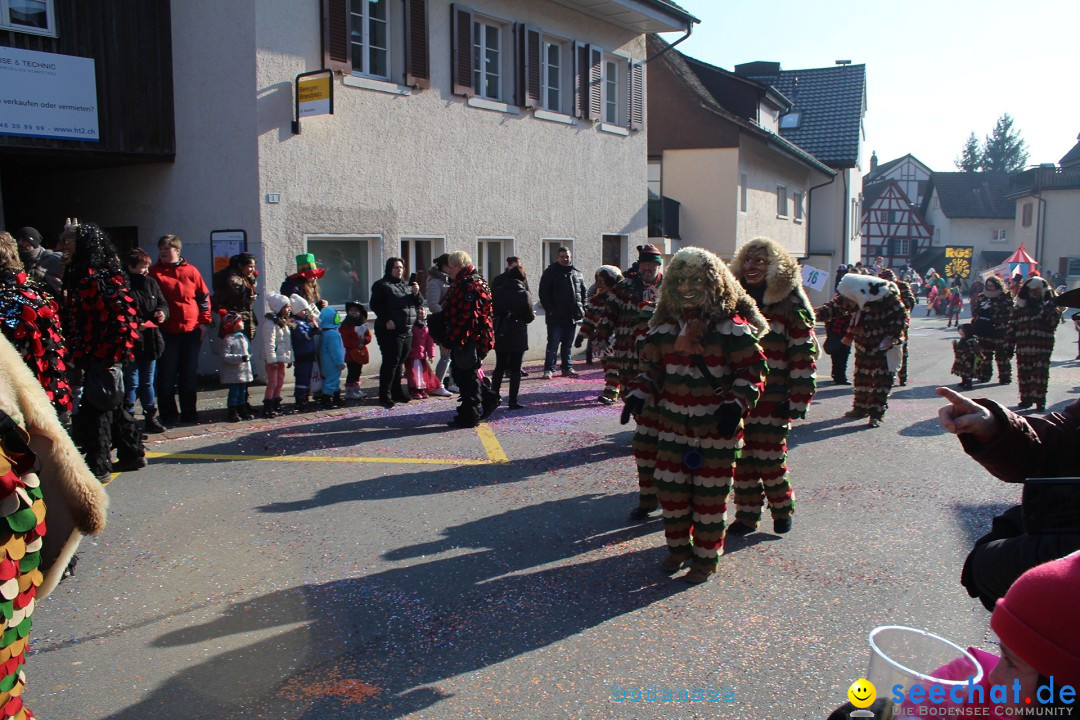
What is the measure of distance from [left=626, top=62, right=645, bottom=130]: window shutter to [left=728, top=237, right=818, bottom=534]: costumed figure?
13.0 m

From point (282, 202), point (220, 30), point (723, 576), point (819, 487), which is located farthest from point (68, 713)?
point (220, 30)

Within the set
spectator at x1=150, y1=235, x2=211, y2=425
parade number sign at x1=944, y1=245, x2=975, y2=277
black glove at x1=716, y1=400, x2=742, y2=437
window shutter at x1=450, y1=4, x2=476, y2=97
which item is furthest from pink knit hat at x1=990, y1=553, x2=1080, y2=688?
parade number sign at x1=944, y1=245, x2=975, y2=277

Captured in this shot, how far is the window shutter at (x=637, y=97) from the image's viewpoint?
734 inches

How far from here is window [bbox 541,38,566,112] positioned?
16.7m

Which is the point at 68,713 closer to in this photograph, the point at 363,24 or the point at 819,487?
the point at 819,487

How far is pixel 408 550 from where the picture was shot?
5602mm

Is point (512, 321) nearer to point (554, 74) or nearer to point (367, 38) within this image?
point (367, 38)

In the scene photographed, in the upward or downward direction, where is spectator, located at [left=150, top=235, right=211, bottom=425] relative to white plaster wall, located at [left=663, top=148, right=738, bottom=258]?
downward

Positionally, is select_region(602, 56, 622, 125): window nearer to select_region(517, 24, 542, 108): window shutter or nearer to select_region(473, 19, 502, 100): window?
select_region(517, 24, 542, 108): window shutter

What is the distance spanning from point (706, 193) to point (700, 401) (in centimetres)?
1972

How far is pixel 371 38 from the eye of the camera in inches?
511

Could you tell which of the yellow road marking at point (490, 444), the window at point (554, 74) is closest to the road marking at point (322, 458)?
the yellow road marking at point (490, 444)

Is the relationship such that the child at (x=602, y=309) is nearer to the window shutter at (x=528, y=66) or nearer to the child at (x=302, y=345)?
the child at (x=302, y=345)

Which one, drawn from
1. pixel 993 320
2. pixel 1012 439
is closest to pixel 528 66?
pixel 993 320
